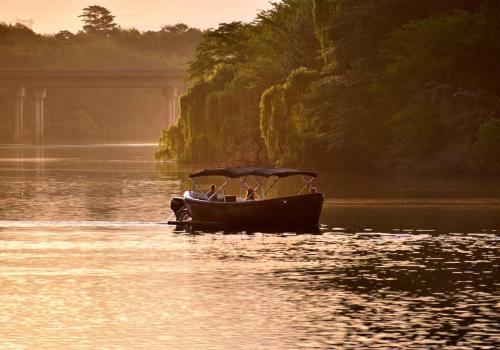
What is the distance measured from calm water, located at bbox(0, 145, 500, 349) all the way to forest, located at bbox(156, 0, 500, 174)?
32618 mm

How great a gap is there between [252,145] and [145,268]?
3137 inches

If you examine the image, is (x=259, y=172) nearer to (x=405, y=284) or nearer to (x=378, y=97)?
(x=405, y=284)

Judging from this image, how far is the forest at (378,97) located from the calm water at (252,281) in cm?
3262

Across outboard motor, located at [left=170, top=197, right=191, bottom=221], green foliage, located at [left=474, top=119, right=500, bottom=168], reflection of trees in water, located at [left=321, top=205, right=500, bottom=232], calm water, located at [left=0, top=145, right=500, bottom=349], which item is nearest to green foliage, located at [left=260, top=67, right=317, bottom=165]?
green foliage, located at [left=474, top=119, right=500, bottom=168]

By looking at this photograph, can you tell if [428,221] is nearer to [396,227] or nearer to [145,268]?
[396,227]

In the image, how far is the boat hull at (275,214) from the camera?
5194cm

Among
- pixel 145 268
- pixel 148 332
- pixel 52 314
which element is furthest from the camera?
pixel 145 268

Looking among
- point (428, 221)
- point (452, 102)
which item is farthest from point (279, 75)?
point (428, 221)

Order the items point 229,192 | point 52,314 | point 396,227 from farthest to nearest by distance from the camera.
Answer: point 229,192, point 396,227, point 52,314

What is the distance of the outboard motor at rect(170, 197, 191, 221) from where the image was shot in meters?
56.1

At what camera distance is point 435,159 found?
330ft

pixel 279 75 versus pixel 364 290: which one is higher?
pixel 279 75

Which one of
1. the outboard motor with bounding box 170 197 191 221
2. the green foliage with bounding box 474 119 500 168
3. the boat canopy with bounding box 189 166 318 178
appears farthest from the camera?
the green foliage with bounding box 474 119 500 168

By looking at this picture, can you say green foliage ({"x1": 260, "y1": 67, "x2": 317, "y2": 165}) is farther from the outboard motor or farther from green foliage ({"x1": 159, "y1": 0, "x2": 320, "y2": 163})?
the outboard motor
